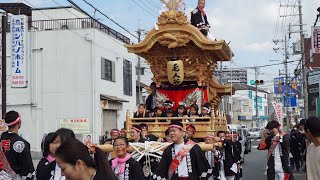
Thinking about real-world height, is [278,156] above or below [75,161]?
below

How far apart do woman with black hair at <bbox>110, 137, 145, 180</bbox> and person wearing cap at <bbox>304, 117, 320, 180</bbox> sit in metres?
1.88

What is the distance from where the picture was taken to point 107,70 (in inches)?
990

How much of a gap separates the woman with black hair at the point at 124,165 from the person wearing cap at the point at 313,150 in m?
1.88

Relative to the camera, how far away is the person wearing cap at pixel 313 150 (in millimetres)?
4475

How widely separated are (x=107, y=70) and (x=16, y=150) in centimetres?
1932

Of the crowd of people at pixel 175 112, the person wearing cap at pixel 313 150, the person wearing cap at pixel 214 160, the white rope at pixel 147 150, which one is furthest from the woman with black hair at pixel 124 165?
the crowd of people at pixel 175 112

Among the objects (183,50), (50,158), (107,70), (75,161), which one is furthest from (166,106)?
(107,70)

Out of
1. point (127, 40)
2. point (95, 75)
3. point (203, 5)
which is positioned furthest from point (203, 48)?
Result: point (127, 40)

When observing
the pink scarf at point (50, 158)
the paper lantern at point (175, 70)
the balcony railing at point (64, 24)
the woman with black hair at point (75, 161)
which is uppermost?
the balcony railing at point (64, 24)

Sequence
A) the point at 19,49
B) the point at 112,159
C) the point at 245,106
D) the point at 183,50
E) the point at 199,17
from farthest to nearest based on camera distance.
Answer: the point at 245,106 < the point at 19,49 < the point at 199,17 < the point at 183,50 < the point at 112,159

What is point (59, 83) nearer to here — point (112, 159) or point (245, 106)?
point (112, 159)

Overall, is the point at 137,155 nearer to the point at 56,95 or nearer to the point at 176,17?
the point at 176,17

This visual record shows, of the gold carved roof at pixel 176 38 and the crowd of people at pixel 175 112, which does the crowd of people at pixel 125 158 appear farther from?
the gold carved roof at pixel 176 38

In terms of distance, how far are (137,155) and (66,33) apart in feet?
56.5
